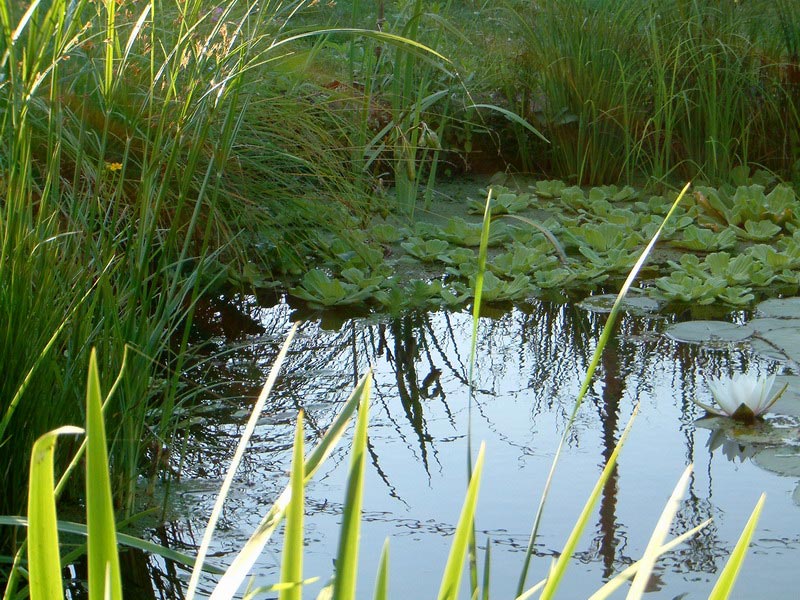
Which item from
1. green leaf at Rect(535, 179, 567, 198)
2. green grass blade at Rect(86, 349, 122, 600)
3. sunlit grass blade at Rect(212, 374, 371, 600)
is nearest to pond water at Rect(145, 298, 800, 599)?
sunlit grass blade at Rect(212, 374, 371, 600)

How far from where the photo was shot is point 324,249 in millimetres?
3312

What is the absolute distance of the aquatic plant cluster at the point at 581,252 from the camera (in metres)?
2.96

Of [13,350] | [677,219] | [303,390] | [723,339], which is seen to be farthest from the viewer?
[677,219]

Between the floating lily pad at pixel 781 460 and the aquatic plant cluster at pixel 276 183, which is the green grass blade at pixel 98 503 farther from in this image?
the floating lily pad at pixel 781 460

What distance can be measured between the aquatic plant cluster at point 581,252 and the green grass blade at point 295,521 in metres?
2.26

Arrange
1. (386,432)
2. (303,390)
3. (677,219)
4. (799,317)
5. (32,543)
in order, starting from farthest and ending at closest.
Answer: (677,219)
(799,317)
(303,390)
(386,432)
(32,543)

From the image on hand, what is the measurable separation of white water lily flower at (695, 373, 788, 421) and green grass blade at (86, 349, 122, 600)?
1650 millimetres

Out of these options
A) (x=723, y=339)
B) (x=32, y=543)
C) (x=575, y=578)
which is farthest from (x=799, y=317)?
(x=32, y=543)

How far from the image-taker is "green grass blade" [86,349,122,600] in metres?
0.57

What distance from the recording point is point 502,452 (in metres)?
1.87

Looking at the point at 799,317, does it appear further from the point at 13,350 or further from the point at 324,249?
the point at 13,350

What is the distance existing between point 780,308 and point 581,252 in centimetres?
71

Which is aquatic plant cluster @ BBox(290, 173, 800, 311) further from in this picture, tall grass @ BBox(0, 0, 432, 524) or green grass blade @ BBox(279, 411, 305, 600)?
green grass blade @ BBox(279, 411, 305, 600)

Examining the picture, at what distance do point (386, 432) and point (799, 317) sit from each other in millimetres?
1388
